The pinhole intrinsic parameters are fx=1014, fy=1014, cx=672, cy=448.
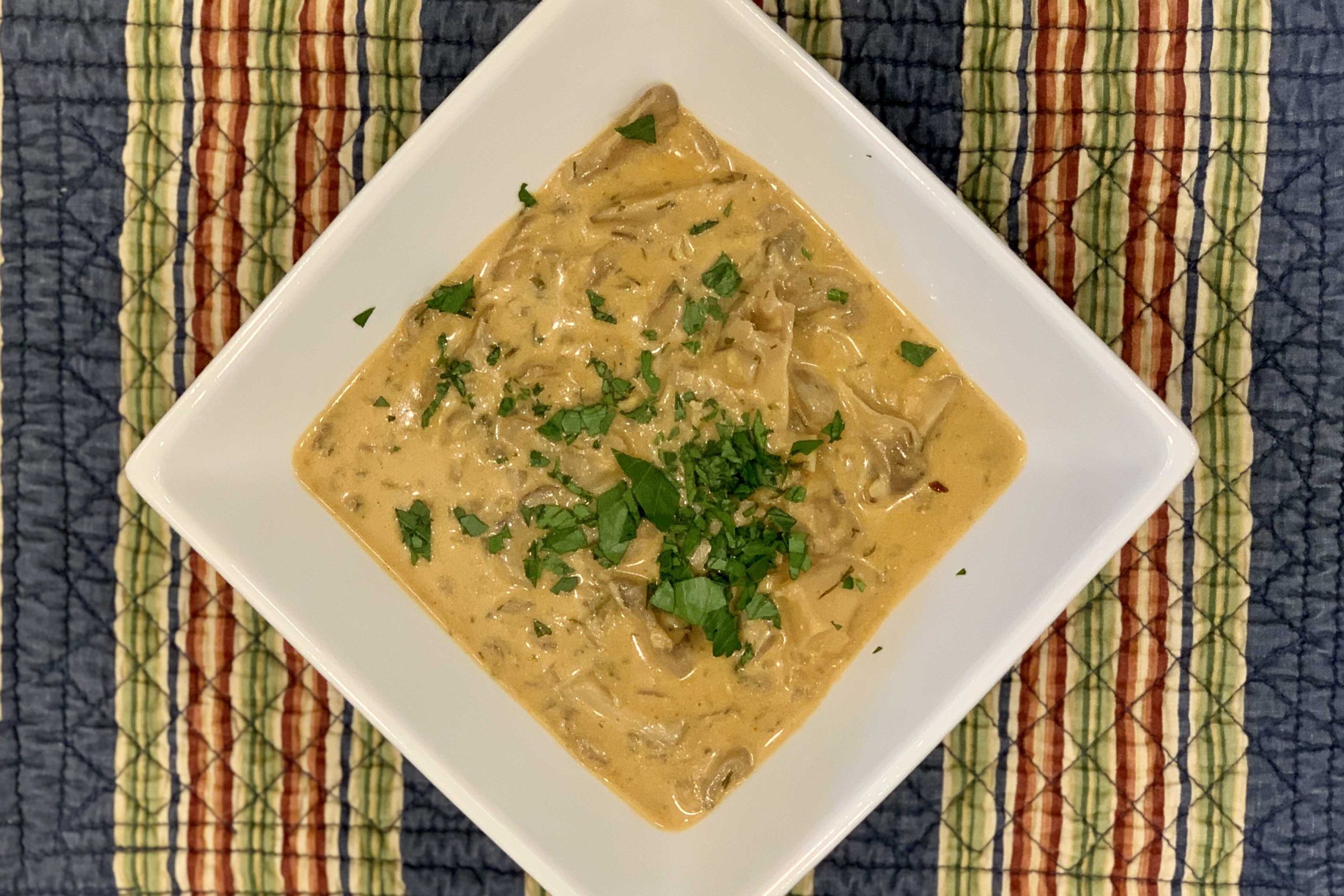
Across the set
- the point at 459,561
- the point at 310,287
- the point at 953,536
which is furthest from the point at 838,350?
the point at 310,287

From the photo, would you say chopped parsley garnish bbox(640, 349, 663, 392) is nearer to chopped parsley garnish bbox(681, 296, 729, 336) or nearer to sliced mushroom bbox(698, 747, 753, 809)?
chopped parsley garnish bbox(681, 296, 729, 336)

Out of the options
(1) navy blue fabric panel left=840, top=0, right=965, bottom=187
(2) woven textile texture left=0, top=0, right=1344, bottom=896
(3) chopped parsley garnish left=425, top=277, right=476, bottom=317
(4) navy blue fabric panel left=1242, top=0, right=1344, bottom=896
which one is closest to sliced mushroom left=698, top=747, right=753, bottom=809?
(2) woven textile texture left=0, top=0, right=1344, bottom=896

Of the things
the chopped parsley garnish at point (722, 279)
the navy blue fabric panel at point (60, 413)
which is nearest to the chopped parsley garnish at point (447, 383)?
the chopped parsley garnish at point (722, 279)

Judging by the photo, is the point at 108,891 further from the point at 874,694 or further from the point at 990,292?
the point at 990,292

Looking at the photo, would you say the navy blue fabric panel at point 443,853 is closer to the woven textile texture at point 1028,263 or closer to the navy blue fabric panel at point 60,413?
the woven textile texture at point 1028,263

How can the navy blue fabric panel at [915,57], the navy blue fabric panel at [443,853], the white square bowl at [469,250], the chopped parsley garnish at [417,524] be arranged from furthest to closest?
the navy blue fabric panel at [443,853]
the navy blue fabric panel at [915,57]
the chopped parsley garnish at [417,524]
the white square bowl at [469,250]

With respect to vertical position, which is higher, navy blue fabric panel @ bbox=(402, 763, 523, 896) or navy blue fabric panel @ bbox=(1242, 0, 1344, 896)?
navy blue fabric panel @ bbox=(1242, 0, 1344, 896)

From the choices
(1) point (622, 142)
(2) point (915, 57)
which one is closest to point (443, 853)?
(1) point (622, 142)

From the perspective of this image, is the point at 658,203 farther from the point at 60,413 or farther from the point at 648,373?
the point at 60,413
